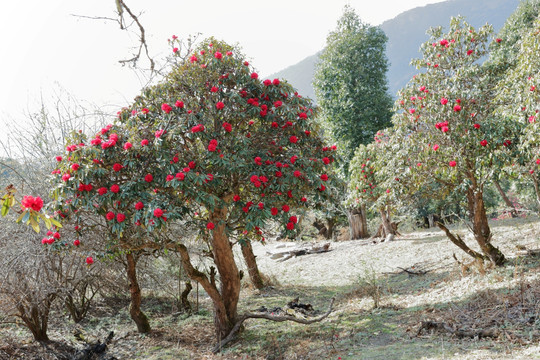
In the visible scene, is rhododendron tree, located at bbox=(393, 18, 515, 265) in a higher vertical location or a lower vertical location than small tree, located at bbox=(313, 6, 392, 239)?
lower

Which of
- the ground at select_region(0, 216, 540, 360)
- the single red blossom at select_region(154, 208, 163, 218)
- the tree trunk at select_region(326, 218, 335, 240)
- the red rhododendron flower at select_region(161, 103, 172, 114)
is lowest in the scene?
the ground at select_region(0, 216, 540, 360)

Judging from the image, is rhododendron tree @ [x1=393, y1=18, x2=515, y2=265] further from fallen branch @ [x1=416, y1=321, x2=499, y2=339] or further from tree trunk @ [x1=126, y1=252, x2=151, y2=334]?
tree trunk @ [x1=126, y1=252, x2=151, y2=334]

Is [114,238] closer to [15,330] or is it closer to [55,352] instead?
[55,352]

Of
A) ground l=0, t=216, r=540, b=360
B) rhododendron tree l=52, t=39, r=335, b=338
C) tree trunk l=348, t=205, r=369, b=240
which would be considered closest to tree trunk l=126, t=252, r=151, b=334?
ground l=0, t=216, r=540, b=360

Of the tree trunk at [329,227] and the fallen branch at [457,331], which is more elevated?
the tree trunk at [329,227]

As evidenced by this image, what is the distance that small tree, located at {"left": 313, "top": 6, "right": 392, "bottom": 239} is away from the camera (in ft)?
49.6

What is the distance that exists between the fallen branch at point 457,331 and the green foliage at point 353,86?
10803 millimetres

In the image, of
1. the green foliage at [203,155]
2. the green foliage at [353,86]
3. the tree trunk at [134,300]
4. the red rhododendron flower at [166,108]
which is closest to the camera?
the green foliage at [203,155]

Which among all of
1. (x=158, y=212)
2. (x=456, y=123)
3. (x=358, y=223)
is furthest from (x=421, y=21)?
(x=158, y=212)

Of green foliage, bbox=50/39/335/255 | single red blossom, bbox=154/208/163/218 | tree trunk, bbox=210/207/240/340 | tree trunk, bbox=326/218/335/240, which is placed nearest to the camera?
single red blossom, bbox=154/208/163/218

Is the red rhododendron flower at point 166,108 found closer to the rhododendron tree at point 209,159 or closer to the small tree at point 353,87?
the rhododendron tree at point 209,159

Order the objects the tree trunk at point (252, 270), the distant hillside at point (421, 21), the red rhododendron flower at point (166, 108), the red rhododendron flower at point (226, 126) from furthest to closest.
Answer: the distant hillside at point (421, 21) → the tree trunk at point (252, 270) → the red rhododendron flower at point (226, 126) → the red rhododendron flower at point (166, 108)

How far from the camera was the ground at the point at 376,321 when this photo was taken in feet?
13.8


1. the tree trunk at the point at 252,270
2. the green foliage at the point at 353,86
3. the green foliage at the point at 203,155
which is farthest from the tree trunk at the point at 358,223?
the green foliage at the point at 203,155
